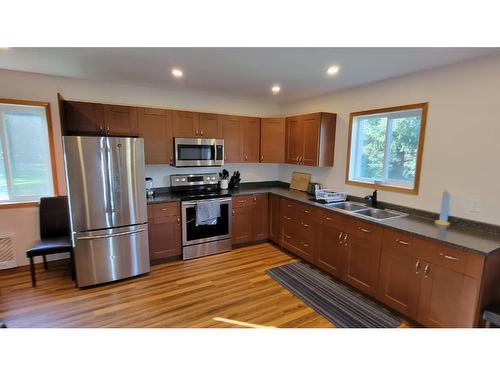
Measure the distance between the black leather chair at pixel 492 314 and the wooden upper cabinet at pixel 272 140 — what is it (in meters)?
3.02

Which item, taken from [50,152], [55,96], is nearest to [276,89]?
[55,96]

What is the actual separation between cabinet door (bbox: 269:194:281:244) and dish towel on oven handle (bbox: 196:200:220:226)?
3.04 feet

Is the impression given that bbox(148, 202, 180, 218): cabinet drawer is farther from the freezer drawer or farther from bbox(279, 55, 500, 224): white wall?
bbox(279, 55, 500, 224): white wall

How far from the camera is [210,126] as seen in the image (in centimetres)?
382

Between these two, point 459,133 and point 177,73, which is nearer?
point 459,133

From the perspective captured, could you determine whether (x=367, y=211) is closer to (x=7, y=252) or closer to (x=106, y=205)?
(x=106, y=205)

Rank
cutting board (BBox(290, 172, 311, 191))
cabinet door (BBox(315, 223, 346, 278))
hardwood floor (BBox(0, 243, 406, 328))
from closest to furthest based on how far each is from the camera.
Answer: hardwood floor (BBox(0, 243, 406, 328)) < cabinet door (BBox(315, 223, 346, 278)) < cutting board (BBox(290, 172, 311, 191))

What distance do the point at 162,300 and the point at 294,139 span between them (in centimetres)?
293

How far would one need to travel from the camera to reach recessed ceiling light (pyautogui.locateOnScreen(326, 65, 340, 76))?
8.32 ft

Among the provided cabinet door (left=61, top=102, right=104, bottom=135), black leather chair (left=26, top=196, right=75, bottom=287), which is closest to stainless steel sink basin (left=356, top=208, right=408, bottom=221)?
cabinet door (left=61, top=102, right=104, bottom=135)

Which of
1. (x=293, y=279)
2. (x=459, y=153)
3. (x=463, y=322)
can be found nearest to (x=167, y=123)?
(x=293, y=279)

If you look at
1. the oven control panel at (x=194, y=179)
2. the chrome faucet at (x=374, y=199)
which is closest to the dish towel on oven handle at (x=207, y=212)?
the oven control panel at (x=194, y=179)

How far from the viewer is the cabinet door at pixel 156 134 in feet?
11.1
